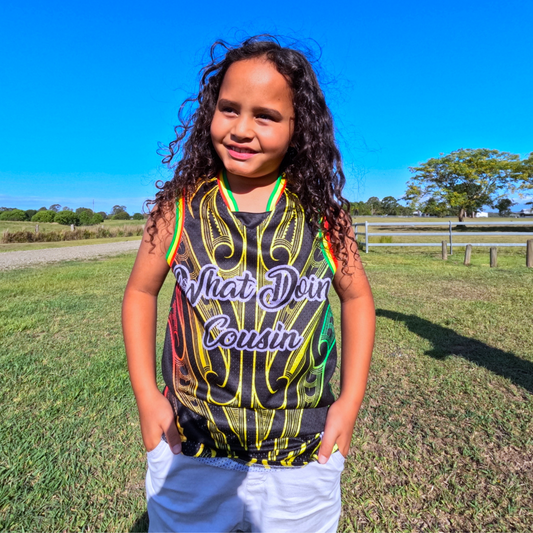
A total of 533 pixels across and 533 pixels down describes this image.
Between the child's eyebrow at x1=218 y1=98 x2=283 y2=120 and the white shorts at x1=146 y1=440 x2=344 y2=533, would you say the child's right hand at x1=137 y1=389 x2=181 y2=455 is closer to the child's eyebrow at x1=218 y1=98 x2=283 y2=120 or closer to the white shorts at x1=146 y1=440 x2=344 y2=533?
the white shorts at x1=146 y1=440 x2=344 y2=533

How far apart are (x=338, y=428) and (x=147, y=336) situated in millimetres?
548

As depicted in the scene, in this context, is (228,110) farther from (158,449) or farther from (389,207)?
(389,207)

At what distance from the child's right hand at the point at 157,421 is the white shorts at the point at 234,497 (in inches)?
→ 1.3

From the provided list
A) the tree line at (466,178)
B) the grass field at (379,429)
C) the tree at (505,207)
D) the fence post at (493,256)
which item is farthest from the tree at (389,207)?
the grass field at (379,429)

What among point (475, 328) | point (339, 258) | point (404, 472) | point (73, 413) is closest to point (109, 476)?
point (73, 413)

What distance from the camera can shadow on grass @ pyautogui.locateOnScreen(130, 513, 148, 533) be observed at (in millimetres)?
2094

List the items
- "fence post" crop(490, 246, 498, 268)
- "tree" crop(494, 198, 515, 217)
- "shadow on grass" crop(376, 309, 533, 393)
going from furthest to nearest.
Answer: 1. "tree" crop(494, 198, 515, 217)
2. "fence post" crop(490, 246, 498, 268)
3. "shadow on grass" crop(376, 309, 533, 393)

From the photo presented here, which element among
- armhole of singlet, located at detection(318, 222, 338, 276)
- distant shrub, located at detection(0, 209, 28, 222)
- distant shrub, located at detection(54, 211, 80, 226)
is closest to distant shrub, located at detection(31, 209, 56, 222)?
distant shrub, located at detection(54, 211, 80, 226)

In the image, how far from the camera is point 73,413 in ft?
10.6

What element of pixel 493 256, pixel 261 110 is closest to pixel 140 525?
pixel 261 110

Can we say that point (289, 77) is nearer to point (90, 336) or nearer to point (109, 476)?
point (109, 476)

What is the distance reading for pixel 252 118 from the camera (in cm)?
108

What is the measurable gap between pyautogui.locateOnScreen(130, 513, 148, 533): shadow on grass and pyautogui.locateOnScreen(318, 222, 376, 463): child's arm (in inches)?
59.5

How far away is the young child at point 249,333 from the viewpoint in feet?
3.41
